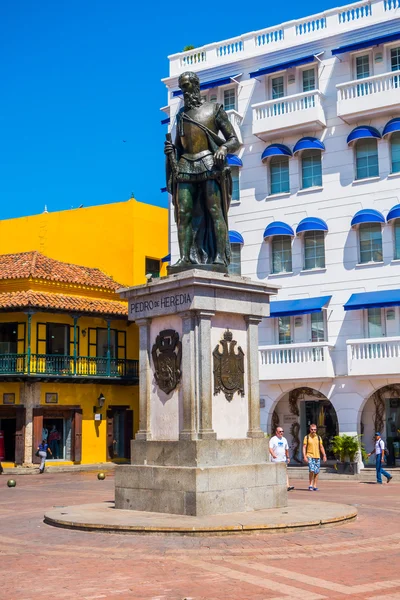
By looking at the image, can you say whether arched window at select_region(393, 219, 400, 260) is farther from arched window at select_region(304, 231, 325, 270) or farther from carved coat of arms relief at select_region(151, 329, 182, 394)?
carved coat of arms relief at select_region(151, 329, 182, 394)

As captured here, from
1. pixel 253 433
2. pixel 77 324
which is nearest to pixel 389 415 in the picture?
pixel 77 324

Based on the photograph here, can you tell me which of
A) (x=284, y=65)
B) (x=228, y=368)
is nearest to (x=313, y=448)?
(x=228, y=368)

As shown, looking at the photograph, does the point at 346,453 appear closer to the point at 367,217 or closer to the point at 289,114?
the point at 367,217

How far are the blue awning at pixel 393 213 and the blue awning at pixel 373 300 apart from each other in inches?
110

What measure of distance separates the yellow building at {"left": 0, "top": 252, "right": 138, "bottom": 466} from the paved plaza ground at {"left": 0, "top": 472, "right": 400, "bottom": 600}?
2445 centimetres

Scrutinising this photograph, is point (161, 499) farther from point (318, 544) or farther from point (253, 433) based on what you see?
point (318, 544)

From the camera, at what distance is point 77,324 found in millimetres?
41344

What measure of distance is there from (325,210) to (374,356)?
254 inches

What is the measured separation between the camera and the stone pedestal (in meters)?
13.5

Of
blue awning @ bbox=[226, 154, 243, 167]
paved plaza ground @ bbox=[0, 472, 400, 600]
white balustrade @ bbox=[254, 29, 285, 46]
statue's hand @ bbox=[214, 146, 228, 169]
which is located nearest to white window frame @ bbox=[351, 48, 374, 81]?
white balustrade @ bbox=[254, 29, 285, 46]

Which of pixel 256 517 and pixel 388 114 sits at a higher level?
pixel 388 114

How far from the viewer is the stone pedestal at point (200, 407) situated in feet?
44.3

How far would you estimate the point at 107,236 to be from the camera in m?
47.2

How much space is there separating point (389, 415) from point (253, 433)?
19.9 meters
